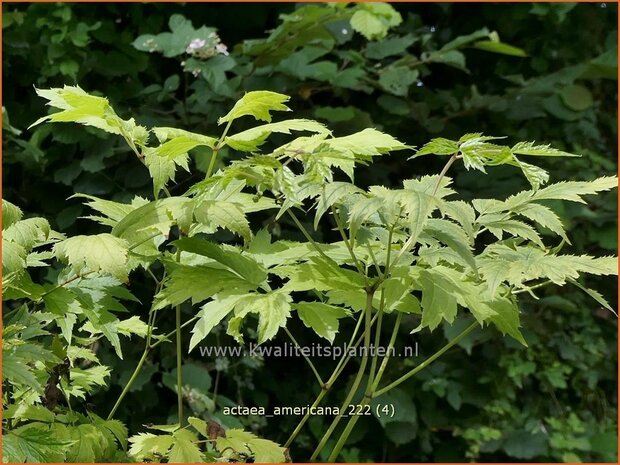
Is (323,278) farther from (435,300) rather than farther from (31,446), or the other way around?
(31,446)

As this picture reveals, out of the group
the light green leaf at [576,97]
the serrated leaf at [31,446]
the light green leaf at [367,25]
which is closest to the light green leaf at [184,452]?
the serrated leaf at [31,446]

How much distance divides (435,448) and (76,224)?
3.89ft

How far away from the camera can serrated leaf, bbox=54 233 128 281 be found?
79 centimetres

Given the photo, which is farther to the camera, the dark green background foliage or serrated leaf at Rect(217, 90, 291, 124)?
the dark green background foliage

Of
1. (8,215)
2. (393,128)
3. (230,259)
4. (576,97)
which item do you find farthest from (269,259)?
(576,97)

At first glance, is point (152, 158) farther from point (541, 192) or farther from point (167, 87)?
point (167, 87)

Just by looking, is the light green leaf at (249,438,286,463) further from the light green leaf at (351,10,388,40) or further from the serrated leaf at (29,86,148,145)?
the light green leaf at (351,10,388,40)

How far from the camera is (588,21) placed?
269 centimetres

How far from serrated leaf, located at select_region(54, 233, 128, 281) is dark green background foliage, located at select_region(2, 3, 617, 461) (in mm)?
1083

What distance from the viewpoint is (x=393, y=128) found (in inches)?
92.0

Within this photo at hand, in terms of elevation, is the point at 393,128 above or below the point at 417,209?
below

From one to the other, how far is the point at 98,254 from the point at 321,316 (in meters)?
0.26

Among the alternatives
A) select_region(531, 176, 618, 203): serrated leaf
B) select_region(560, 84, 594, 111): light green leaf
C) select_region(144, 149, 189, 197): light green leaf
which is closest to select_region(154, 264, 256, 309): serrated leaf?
select_region(144, 149, 189, 197): light green leaf

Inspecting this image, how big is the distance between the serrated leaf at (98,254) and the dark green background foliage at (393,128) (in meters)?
1.08
